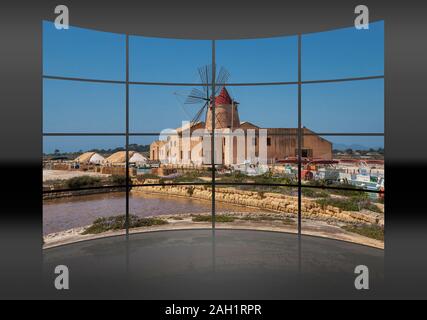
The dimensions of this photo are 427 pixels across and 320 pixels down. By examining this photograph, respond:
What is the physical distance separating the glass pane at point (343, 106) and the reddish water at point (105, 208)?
16.7m

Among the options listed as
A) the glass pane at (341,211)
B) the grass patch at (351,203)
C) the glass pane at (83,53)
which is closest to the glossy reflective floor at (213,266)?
the glass pane at (341,211)

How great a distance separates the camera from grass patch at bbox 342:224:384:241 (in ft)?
65.8

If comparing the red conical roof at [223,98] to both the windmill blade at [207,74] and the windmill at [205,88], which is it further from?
the windmill blade at [207,74]

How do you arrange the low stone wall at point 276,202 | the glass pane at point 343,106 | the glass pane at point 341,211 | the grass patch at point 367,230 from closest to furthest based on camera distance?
1. the grass patch at point 367,230
2. the glass pane at point 341,211
3. the low stone wall at point 276,202
4. the glass pane at point 343,106

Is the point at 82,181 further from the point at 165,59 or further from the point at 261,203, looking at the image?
the point at 165,59

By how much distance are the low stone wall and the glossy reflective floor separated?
17.3 metres

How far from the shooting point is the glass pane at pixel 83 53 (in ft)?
162

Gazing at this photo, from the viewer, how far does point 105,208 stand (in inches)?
1560

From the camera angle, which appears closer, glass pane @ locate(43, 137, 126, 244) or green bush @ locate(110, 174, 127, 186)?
glass pane @ locate(43, 137, 126, 244)

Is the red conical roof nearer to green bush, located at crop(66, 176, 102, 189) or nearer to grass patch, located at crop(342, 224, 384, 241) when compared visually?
grass patch, located at crop(342, 224, 384, 241)

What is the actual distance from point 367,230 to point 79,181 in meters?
26.7

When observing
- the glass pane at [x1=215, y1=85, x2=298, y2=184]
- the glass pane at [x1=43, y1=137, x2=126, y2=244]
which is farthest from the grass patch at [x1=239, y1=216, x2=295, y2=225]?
the glass pane at [x1=43, y1=137, x2=126, y2=244]
